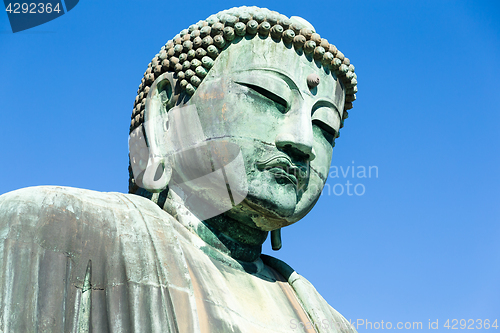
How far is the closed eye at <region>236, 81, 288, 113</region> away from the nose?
0.26 ft

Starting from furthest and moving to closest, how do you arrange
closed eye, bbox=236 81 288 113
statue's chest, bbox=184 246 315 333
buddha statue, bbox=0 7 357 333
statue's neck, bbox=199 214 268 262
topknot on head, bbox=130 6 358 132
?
topknot on head, bbox=130 6 358 132, statue's neck, bbox=199 214 268 262, closed eye, bbox=236 81 288 113, statue's chest, bbox=184 246 315 333, buddha statue, bbox=0 7 357 333

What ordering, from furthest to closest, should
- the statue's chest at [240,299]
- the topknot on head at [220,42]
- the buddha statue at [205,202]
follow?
the topknot on head at [220,42] < the statue's chest at [240,299] < the buddha statue at [205,202]

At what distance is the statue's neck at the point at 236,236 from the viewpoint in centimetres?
841

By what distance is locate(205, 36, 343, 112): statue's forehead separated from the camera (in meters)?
8.42

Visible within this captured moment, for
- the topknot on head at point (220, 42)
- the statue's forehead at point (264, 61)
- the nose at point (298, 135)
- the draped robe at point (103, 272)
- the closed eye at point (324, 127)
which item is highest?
the topknot on head at point (220, 42)

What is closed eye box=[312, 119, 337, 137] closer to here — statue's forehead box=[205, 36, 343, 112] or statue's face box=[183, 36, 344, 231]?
statue's face box=[183, 36, 344, 231]

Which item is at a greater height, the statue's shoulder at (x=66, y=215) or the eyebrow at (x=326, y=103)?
the eyebrow at (x=326, y=103)

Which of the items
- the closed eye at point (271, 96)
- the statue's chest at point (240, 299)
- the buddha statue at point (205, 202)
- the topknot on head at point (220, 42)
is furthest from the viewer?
the topknot on head at point (220, 42)

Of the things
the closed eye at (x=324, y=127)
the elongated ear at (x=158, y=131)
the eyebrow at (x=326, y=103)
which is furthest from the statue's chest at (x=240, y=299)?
the eyebrow at (x=326, y=103)

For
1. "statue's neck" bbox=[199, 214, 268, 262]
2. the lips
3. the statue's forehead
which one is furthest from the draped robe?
the statue's forehead

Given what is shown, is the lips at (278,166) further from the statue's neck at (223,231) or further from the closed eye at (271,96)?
the statue's neck at (223,231)

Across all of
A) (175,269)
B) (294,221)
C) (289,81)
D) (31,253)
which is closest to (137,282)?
(175,269)

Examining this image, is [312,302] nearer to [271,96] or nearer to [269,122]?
[269,122]

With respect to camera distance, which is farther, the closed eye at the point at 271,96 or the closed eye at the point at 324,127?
the closed eye at the point at 324,127
